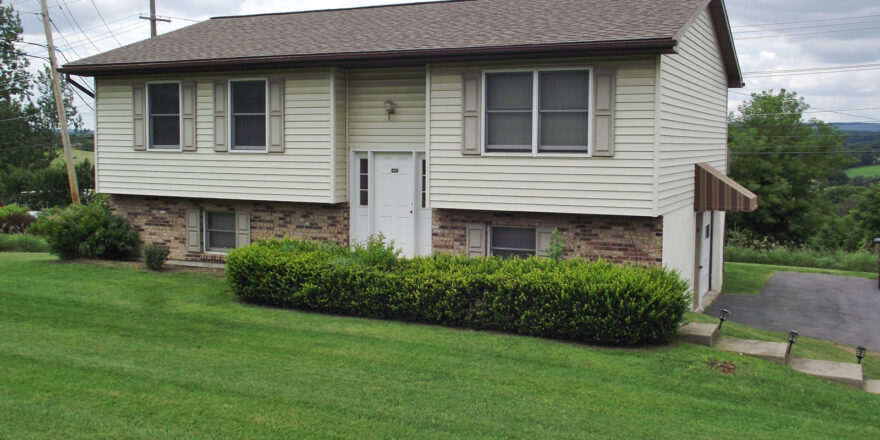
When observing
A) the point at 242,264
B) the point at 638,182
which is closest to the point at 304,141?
the point at 242,264

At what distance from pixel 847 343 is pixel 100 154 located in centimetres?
1402

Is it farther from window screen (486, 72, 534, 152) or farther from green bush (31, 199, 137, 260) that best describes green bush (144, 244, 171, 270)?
window screen (486, 72, 534, 152)

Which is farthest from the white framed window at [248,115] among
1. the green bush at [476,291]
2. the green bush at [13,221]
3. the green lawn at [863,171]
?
the green lawn at [863,171]

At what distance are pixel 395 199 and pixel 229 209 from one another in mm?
3384

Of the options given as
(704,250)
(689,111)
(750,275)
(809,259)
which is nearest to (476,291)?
(689,111)

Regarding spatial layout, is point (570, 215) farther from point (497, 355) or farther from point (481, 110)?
point (497, 355)

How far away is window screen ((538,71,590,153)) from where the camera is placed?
38.8 ft

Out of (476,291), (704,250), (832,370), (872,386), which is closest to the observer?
(872,386)

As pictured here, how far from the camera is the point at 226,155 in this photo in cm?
1434

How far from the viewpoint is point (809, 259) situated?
25031mm

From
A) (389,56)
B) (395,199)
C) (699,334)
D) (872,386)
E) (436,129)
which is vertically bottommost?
(872,386)

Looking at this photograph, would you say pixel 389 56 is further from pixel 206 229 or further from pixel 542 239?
pixel 206 229

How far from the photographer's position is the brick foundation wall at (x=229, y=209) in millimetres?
14188

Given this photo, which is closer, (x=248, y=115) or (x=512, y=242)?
(x=512, y=242)
